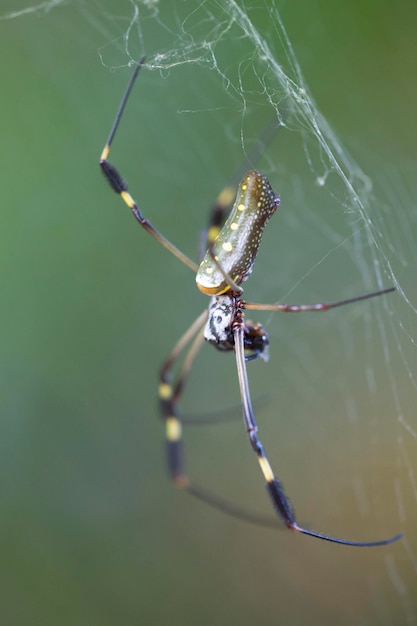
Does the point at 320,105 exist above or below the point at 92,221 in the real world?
below

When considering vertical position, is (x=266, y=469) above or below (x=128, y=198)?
below

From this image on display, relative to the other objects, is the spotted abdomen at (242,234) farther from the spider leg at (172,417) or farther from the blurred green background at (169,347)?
the blurred green background at (169,347)

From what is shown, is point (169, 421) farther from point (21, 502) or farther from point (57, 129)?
point (57, 129)

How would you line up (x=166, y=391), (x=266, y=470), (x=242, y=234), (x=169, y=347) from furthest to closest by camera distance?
(x=169, y=347)
(x=166, y=391)
(x=266, y=470)
(x=242, y=234)

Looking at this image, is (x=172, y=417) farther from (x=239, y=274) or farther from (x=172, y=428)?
(x=239, y=274)

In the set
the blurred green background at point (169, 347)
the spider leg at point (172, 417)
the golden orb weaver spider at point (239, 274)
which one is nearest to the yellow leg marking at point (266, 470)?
the golden orb weaver spider at point (239, 274)

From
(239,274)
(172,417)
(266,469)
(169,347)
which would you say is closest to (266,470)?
(266,469)

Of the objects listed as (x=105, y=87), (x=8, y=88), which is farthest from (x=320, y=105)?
(x=8, y=88)
